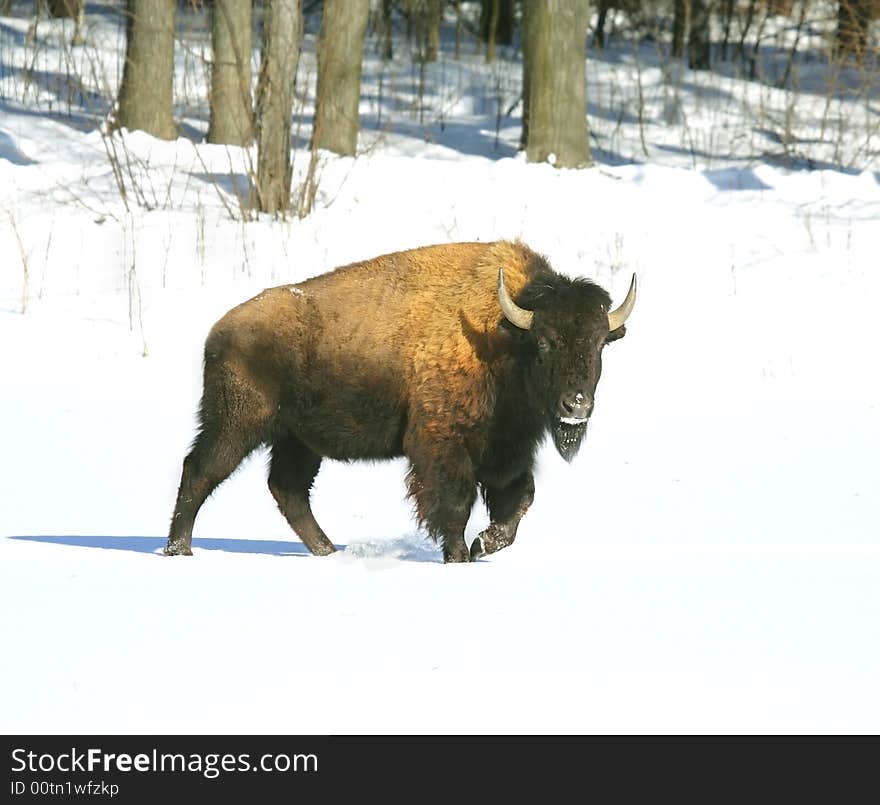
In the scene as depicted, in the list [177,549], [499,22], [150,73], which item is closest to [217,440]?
[177,549]

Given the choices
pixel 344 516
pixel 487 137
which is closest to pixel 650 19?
pixel 487 137

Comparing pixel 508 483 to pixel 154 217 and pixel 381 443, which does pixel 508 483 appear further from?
pixel 154 217

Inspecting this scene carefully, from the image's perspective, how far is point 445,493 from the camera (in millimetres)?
7273

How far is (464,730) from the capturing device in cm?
437

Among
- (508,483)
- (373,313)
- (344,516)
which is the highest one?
(373,313)

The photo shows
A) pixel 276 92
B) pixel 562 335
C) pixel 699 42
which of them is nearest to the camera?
pixel 562 335

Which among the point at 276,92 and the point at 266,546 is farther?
the point at 276,92

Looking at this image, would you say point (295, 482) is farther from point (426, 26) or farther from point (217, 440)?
point (426, 26)

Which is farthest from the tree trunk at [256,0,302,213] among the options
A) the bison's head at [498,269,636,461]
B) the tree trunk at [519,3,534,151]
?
the bison's head at [498,269,636,461]

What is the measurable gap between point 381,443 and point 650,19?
22.2 metres

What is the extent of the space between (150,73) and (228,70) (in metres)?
1.00

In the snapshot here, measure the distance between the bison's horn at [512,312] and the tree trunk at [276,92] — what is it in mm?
7446

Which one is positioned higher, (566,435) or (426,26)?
(426,26)

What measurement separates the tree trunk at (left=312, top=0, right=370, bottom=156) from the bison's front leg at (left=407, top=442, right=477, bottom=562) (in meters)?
9.43
